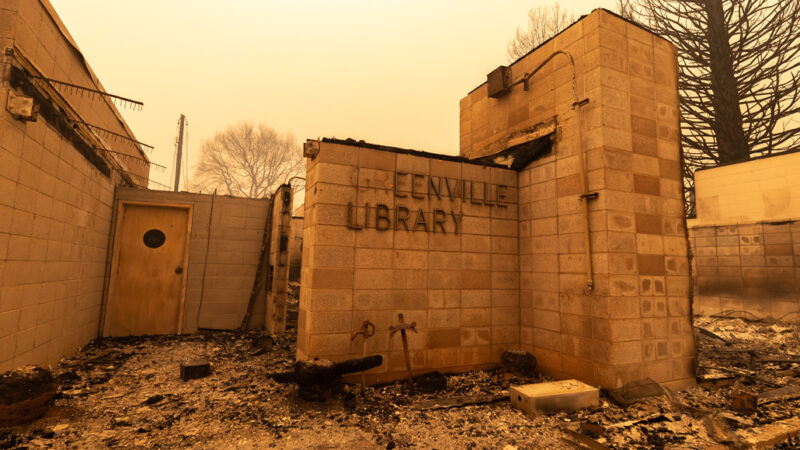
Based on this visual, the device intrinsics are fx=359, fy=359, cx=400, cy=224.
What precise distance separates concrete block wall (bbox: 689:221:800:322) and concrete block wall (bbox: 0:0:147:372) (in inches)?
525

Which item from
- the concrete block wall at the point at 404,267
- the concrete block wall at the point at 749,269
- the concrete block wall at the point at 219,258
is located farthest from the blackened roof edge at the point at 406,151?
the concrete block wall at the point at 749,269

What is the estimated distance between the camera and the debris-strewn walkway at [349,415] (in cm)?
310

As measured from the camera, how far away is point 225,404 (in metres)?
3.85

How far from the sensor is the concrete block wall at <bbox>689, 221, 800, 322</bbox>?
803 centimetres

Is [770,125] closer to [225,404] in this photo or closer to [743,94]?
[743,94]

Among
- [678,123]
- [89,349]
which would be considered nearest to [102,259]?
[89,349]

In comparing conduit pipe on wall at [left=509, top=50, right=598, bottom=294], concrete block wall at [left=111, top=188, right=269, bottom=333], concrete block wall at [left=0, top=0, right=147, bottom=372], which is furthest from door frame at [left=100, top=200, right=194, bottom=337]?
conduit pipe on wall at [left=509, top=50, right=598, bottom=294]

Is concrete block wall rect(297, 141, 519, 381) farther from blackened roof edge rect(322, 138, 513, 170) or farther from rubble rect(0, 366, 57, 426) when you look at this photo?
rubble rect(0, 366, 57, 426)

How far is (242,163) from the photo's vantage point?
25.2 meters

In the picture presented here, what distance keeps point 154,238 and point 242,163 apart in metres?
19.4

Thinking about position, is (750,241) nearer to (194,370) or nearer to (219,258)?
(194,370)

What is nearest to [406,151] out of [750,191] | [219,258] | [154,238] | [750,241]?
[219,258]

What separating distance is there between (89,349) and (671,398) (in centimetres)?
855

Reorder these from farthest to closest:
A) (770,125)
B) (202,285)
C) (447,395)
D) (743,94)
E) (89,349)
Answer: (743,94) < (770,125) < (202,285) < (89,349) < (447,395)
